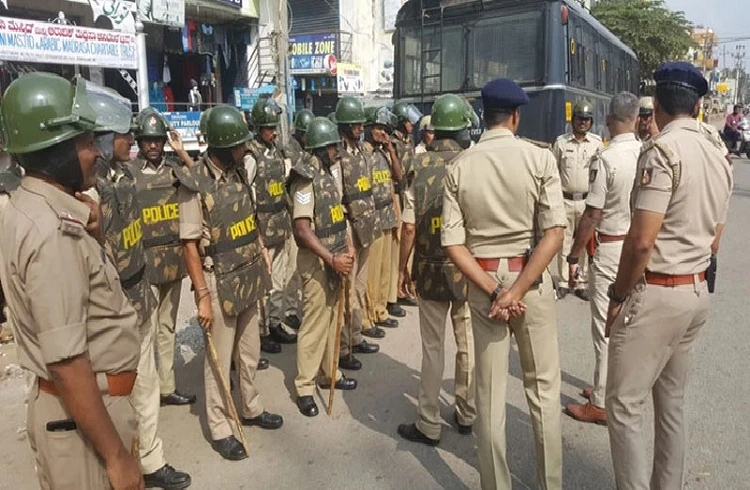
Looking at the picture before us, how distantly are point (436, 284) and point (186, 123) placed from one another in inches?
438

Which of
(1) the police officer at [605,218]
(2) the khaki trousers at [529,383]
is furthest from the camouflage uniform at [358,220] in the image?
(2) the khaki trousers at [529,383]

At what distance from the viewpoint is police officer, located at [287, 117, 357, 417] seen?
3900 millimetres

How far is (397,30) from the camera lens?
902 centimetres

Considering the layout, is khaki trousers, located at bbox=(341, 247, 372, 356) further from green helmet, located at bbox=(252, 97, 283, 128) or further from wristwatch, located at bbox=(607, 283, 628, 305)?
wristwatch, located at bbox=(607, 283, 628, 305)

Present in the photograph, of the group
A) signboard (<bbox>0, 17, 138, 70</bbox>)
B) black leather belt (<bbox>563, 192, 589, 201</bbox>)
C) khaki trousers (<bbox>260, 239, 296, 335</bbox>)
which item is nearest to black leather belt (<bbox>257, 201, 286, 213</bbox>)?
khaki trousers (<bbox>260, 239, 296, 335</bbox>)

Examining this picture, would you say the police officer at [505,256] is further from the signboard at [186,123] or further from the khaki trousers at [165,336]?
the signboard at [186,123]

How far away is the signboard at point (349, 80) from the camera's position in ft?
69.1

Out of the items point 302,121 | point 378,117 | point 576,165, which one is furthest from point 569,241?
point 302,121

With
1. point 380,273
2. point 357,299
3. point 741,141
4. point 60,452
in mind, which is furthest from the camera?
point 741,141

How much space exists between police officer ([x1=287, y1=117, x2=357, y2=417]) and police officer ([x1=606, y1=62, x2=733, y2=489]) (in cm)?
192

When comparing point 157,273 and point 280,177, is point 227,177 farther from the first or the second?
point 280,177

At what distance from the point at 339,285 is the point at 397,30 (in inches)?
239

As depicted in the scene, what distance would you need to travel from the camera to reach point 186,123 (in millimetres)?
13172

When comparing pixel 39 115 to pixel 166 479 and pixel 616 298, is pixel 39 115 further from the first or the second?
pixel 616 298
